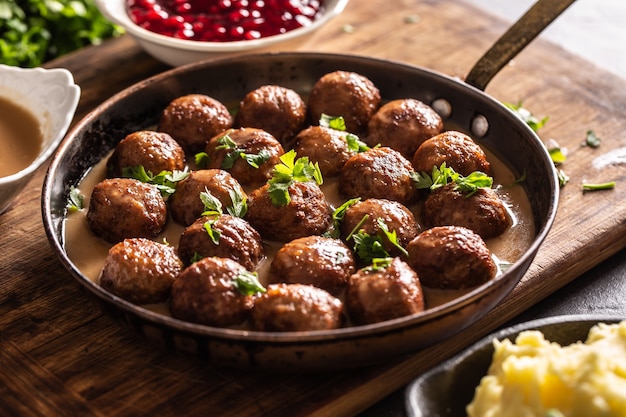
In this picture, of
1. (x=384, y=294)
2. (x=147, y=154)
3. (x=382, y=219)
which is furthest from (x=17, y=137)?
(x=384, y=294)

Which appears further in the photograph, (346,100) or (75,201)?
(346,100)

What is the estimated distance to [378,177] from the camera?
3.92 metres

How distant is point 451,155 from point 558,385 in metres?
1.54

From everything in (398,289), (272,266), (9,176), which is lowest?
(9,176)

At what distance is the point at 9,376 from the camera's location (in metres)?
3.43

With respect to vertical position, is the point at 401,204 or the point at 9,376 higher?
the point at 401,204

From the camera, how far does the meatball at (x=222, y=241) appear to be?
3559 millimetres

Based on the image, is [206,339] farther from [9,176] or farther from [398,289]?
[9,176]

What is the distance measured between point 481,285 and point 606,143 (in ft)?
5.70

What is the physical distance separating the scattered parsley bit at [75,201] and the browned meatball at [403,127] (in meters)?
1.45

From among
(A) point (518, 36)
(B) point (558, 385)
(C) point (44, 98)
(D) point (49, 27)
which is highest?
(A) point (518, 36)

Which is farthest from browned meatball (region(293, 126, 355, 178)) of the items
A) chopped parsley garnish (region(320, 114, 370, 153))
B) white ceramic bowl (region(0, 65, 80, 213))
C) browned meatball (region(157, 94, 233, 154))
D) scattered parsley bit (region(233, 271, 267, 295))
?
white ceramic bowl (region(0, 65, 80, 213))

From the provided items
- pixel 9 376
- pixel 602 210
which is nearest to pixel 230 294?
pixel 9 376

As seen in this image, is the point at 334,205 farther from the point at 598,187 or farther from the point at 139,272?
the point at 598,187
